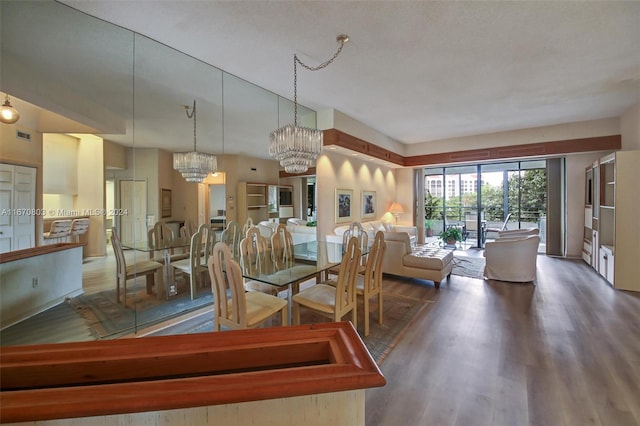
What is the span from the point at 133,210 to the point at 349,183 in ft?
13.5

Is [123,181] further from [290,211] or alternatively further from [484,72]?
[484,72]

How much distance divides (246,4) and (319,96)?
2.04 meters

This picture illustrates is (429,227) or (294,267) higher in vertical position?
(429,227)

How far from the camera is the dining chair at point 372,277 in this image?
285 cm

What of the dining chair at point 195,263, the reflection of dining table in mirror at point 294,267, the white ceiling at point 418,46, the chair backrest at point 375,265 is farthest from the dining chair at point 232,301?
the white ceiling at point 418,46

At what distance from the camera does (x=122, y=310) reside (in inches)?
107

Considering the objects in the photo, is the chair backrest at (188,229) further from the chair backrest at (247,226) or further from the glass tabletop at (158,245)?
the chair backrest at (247,226)

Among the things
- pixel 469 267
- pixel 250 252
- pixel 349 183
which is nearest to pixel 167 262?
pixel 250 252

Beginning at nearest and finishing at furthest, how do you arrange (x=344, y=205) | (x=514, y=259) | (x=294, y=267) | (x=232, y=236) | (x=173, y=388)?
1. (x=173, y=388)
2. (x=294, y=267)
3. (x=232, y=236)
4. (x=514, y=259)
5. (x=344, y=205)

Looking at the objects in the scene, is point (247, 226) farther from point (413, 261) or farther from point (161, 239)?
point (413, 261)

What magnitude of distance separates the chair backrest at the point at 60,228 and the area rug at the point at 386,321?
1524 mm

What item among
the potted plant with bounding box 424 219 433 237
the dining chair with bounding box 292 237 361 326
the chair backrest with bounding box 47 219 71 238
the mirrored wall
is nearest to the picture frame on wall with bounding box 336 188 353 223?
the mirrored wall

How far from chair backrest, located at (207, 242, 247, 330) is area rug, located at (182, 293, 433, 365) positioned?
0.91 m

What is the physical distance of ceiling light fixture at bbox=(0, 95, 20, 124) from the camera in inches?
79.4
